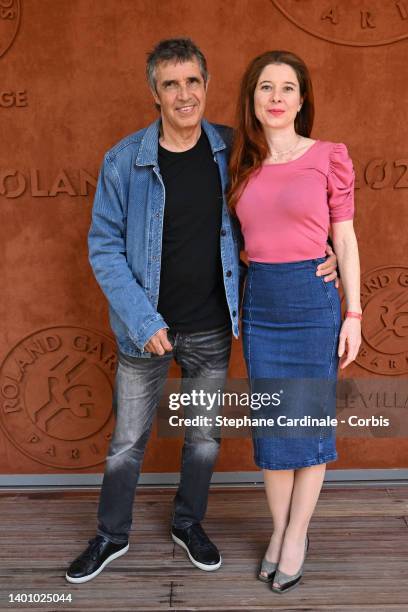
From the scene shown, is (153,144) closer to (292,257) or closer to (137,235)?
(137,235)

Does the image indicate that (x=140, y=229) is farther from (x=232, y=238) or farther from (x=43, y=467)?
(x=43, y=467)

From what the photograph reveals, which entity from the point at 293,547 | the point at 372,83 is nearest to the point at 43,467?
the point at 293,547

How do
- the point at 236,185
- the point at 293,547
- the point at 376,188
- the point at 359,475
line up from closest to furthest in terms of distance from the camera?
the point at 236,185 < the point at 293,547 < the point at 376,188 < the point at 359,475

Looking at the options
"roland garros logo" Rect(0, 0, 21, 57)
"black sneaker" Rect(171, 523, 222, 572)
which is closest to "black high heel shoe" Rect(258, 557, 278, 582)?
"black sneaker" Rect(171, 523, 222, 572)

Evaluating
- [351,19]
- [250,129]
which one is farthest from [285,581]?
[351,19]

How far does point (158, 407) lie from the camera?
8.55 ft

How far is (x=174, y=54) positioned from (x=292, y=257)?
0.79 meters

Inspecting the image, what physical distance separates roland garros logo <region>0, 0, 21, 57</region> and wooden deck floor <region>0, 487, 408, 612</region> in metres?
2.02

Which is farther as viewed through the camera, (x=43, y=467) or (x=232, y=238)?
(x=43, y=467)

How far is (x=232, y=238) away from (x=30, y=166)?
3.50ft

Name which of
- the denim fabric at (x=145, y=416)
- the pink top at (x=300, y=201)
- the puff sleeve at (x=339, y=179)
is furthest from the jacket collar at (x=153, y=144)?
the denim fabric at (x=145, y=416)

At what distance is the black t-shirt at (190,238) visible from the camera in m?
2.19

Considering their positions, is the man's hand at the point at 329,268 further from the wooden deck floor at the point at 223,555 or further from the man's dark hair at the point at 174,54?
the wooden deck floor at the point at 223,555
